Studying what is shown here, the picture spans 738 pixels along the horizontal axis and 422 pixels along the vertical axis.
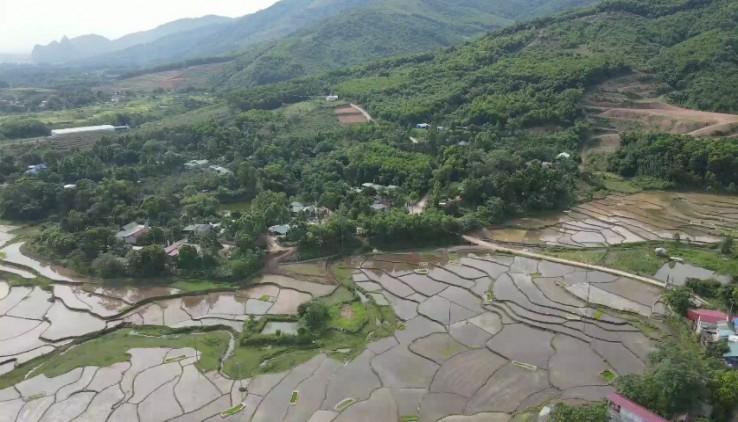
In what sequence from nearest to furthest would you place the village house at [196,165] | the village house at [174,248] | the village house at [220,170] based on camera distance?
the village house at [174,248], the village house at [220,170], the village house at [196,165]

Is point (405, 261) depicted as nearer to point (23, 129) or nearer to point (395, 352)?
point (395, 352)

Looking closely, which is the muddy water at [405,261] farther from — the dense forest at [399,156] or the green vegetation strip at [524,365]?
the green vegetation strip at [524,365]

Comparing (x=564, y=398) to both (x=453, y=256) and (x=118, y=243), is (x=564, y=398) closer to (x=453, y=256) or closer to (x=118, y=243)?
(x=453, y=256)

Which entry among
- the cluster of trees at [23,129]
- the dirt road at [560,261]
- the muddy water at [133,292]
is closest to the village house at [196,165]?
the muddy water at [133,292]

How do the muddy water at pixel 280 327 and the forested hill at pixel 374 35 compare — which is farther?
the forested hill at pixel 374 35

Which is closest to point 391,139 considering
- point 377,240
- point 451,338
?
point 377,240

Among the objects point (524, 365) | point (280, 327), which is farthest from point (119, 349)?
point (524, 365)

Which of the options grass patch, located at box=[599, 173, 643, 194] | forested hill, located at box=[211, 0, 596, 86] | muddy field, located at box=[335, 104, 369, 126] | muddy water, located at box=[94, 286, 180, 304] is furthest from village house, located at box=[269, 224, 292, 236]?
forested hill, located at box=[211, 0, 596, 86]
